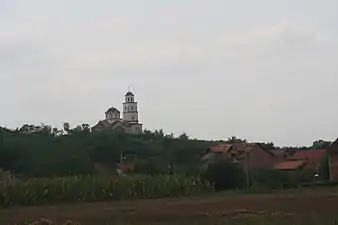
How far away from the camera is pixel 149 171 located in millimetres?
80125

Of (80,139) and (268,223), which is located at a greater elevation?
(80,139)

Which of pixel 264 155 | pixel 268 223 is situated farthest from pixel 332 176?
pixel 268 223

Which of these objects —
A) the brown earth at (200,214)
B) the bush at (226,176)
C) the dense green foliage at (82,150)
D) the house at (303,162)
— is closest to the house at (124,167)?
the dense green foliage at (82,150)

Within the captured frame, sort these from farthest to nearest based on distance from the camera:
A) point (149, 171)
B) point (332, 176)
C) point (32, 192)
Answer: point (149, 171)
point (332, 176)
point (32, 192)

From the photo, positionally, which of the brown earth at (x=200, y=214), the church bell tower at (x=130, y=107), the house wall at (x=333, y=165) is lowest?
the brown earth at (x=200, y=214)

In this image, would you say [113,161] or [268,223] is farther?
[113,161]

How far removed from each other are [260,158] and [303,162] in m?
6.04

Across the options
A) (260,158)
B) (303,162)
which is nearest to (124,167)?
(260,158)

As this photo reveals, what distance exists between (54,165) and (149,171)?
1092cm

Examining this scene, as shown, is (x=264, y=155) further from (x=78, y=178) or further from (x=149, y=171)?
(x=78, y=178)

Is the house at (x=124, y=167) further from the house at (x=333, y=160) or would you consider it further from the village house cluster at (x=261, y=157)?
the house at (x=333, y=160)

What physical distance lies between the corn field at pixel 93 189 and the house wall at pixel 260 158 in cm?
2071

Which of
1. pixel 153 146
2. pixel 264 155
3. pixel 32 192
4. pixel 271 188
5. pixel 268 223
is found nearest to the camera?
pixel 268 223

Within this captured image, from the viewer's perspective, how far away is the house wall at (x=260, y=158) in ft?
297
